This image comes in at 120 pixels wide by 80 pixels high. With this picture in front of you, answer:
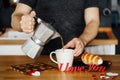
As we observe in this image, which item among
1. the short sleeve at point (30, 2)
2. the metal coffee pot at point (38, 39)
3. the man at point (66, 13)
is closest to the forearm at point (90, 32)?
the man at point (66, 13)

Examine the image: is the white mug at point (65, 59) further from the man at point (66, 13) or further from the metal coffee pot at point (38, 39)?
the man at point (66, 13)

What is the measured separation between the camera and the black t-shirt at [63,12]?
2006mm

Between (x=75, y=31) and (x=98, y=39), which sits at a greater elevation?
(x=75, y=31)

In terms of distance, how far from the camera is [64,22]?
202 centimetres

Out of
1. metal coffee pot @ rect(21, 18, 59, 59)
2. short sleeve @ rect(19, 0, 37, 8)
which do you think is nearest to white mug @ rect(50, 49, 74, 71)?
metal coffee pot @ rect(21, 18, 59, 59)

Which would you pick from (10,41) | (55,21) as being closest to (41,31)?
(55,21)

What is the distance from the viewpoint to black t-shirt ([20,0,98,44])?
2.01 m

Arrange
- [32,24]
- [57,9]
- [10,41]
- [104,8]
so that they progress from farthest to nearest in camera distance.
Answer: [104,8]
[10,41]
[57,9]
[32,24]

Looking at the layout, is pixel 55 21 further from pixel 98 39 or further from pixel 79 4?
pixel 98 39

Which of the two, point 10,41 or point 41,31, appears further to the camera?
point 10,41

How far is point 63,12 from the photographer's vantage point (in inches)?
79.1

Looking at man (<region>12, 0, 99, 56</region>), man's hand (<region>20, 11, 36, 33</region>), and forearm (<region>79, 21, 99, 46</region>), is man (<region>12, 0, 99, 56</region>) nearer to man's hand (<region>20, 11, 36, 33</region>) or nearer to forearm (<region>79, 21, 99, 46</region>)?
forearm (<region>79, 21, 99, 46</region>)

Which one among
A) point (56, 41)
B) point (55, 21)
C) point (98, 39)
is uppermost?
point (55, 21)

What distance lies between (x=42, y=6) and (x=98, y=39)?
3.27 feet
